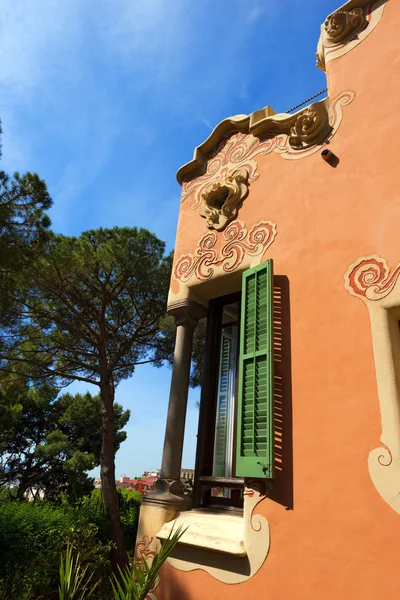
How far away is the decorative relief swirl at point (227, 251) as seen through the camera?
11.8 feet

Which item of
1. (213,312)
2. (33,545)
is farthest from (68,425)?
(213,312)

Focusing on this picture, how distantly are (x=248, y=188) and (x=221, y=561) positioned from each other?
3.29m

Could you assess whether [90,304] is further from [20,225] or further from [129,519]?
[129,519]

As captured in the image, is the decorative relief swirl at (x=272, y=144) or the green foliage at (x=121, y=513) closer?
the decorative relief swirl at (x=272, y=144)

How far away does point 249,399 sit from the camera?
2990 mm

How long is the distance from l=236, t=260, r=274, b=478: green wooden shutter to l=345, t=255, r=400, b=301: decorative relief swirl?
64cm

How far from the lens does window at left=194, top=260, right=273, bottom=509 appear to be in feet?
9.21

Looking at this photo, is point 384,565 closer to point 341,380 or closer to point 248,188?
point 341,380

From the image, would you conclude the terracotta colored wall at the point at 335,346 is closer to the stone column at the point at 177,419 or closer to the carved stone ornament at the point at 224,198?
the carved stone ornament at the point at 224,198

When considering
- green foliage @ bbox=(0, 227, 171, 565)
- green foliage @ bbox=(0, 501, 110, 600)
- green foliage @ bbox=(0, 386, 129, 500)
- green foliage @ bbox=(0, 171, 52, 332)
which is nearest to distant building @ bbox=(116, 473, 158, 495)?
green foliage @ bbox=(0, 386, 129, 500)

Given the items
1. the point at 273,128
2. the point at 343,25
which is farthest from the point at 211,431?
the point at 343,25

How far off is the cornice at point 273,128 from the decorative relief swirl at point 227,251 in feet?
3.12

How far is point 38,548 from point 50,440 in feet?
47.1

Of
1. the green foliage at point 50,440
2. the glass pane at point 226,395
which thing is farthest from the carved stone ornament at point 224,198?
the green foliage at point 50,440
